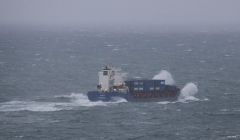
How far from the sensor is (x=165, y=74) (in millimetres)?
144750

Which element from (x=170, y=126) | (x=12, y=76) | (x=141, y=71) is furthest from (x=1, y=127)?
(x=141, y=71)

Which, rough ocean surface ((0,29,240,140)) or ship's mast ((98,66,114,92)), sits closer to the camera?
rough ocean surface ((0,29,240,140))

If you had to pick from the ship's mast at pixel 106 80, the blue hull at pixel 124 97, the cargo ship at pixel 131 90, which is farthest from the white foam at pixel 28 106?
the ship's mast at pixel 106 80

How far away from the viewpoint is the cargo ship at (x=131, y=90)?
4712 inches

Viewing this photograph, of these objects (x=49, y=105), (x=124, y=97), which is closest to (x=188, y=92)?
(x=124, y=97)

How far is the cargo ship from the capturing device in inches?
4712

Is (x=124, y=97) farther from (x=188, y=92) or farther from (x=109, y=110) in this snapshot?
(x=188, y=92)

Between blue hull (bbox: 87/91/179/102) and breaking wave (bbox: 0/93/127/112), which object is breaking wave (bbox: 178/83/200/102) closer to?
blue hull (bbox: 87/91/179/102)

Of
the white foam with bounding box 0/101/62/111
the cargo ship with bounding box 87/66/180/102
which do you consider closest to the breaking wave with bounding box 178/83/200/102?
the cargo ship with bounding box 87/66/180/102

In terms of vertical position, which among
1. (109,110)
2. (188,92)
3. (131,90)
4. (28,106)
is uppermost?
(131,90)

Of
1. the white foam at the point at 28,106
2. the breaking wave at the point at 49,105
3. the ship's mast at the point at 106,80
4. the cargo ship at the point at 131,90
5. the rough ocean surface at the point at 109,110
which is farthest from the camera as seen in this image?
the ship's mast at the point at 106,80

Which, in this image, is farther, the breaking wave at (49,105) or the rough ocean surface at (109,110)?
the breaking wave at (49,105)

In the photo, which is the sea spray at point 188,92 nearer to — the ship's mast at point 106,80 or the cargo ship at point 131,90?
the cargo ship at point 131,90

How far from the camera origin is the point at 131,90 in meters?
124
